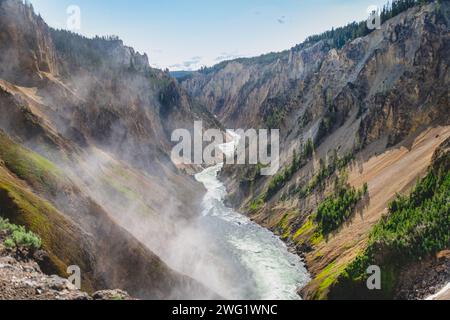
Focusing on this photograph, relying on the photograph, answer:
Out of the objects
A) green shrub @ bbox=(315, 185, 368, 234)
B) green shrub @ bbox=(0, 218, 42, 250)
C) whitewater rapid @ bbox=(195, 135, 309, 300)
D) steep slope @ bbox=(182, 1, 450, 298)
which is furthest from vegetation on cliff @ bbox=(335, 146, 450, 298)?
green shrub @ bbox=(0, 218, 42, 250)

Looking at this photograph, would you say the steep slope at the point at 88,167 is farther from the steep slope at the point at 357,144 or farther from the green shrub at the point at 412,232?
the steep slope at the point at 357,144

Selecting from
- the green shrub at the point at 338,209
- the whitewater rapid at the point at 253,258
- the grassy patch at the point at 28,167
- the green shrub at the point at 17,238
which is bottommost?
the whitewater rapid at the point at 253,258

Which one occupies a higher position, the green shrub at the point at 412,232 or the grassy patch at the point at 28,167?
the grassy patch at the point at 28,167

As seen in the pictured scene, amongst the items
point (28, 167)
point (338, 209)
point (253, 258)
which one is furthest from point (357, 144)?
point (28, 167)

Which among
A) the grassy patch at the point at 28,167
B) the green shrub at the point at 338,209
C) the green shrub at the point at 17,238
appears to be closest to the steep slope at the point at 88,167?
the grassy patch at the point at 28,167

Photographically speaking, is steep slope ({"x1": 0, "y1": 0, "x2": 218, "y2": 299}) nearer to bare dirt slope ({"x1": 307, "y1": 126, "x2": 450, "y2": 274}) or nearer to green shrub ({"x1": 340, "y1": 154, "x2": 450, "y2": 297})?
green shrub ({"x1": 340, "y1": 154, "x2": 450, "y2": 297})

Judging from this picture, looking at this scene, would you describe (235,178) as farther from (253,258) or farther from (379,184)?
(379,184)
